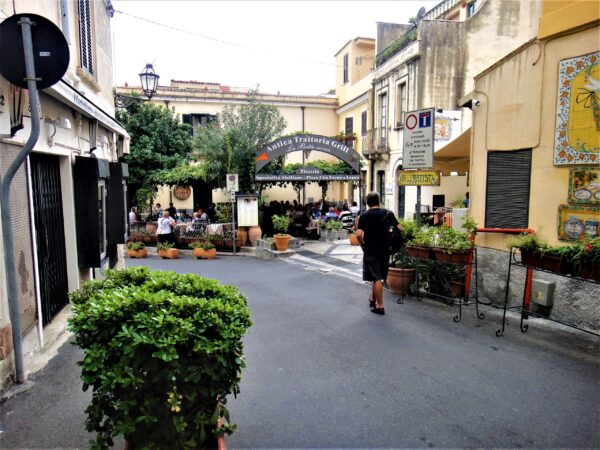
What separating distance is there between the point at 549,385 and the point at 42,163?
20.3 feet

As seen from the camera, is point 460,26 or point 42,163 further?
point 460,26

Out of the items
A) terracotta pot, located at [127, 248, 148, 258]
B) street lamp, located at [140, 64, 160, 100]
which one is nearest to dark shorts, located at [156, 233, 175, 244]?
terracotta pot, located at [127, 248, 148, 258]

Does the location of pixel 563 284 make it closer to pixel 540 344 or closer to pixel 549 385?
pixel 540 344

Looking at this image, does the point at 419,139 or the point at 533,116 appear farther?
the point at 419,139

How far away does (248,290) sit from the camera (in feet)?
27.5

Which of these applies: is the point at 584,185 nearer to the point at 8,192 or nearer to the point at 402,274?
the point at 402,274

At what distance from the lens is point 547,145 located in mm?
6008

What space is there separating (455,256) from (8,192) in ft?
18.0

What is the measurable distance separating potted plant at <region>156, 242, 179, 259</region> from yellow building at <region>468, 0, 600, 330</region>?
10016 mm

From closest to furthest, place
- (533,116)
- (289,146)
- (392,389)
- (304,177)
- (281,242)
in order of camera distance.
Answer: (392,389), (533,116), (281,242), (289,146), (304,177)

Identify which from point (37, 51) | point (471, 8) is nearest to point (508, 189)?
point (37, 51)

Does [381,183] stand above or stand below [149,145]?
below

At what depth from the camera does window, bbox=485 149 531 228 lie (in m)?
6.44

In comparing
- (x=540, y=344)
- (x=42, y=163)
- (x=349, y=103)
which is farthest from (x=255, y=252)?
(x=349, y=103)
